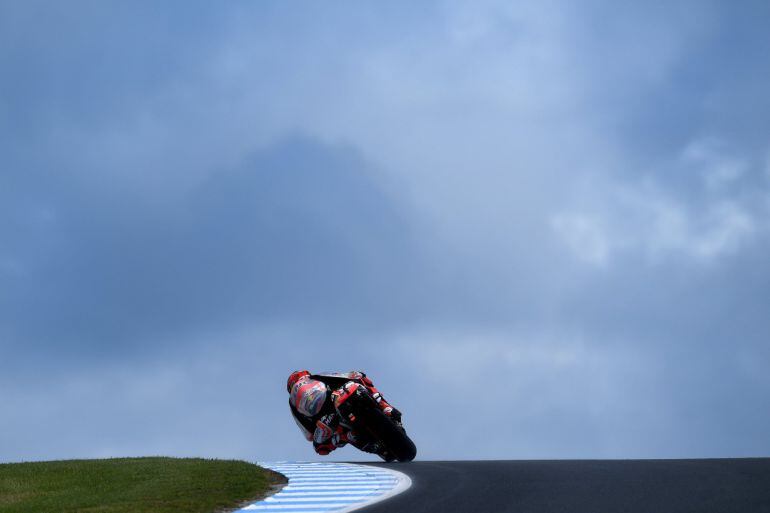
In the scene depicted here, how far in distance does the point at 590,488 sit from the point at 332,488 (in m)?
4.55

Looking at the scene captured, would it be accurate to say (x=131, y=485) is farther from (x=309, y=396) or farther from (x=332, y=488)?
(x=309, y=396)

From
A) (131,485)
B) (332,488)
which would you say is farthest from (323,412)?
(332,488)

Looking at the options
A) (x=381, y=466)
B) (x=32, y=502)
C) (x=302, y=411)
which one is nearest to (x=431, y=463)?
(x=381, y=466)

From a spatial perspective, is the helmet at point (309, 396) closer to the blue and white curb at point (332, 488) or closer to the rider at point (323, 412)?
the rider at point (323, 412)

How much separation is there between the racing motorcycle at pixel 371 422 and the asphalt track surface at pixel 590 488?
2.18 m

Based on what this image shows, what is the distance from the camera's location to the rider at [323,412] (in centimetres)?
2231

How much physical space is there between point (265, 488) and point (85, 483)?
16.3ft

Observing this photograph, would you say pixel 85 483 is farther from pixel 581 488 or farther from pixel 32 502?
pixel 581 488

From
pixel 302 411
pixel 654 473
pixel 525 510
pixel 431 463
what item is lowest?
pixel 525 510

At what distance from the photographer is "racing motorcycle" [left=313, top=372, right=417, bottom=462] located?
21906 mm

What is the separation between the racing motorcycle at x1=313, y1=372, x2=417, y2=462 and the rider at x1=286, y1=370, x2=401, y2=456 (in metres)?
0.17

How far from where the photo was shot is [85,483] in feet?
63.8

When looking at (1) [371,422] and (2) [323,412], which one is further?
(2) [323,412]

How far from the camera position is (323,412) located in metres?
22.4
